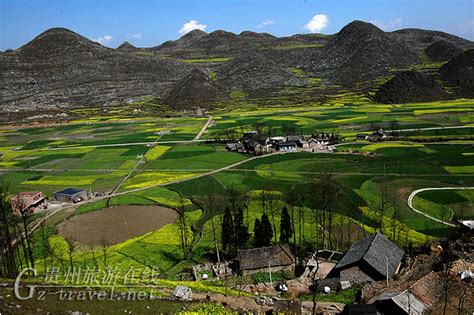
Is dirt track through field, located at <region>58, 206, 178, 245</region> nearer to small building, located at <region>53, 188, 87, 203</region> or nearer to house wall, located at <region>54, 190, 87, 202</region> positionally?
small building, located at <region>53, 188, 87, 203</region>

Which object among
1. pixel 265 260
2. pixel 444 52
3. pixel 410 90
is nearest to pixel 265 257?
pixel 265 260

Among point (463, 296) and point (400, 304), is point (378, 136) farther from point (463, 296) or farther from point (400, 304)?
point (400, 304)

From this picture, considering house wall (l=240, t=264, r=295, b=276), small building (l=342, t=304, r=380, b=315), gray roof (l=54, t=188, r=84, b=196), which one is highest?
small building (l=342, t=304, r=380, b=315)

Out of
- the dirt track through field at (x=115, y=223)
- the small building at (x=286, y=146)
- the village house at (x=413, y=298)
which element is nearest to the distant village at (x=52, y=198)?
the dirt track through field at (x=115, y=223)

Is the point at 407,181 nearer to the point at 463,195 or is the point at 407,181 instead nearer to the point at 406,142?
the point at 463,195

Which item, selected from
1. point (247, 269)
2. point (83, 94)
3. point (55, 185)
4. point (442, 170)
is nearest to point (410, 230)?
point (247, 269)

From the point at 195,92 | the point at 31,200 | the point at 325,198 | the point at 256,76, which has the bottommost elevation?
the point at 325,198

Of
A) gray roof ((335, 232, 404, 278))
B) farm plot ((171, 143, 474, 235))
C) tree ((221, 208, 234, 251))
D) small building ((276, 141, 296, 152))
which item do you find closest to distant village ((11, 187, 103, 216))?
farm plot ((171, 143, 474, 235))
